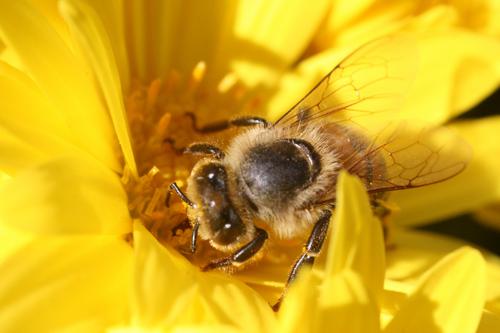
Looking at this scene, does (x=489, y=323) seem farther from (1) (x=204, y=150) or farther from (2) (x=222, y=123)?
(2) (x=222, y=123)

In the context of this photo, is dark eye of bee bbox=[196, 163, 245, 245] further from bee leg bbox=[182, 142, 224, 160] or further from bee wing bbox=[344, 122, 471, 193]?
bee wing bbox=[344, 122, 471, 193]

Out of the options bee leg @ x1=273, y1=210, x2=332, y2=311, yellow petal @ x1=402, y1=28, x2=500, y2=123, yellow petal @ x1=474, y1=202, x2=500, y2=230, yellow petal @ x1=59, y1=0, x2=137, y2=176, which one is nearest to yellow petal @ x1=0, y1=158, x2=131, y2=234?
yellow petal @ x1=59, y1=0, x2=137, y2=176

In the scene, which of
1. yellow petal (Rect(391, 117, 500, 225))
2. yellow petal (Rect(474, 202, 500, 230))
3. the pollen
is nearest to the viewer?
the pollen

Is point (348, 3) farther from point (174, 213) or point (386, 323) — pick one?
point (386, 323)

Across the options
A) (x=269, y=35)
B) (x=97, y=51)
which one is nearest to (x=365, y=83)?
(x=269, y=35)

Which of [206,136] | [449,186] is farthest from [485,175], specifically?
[206,136]

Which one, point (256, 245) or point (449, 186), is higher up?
point (256, 245)

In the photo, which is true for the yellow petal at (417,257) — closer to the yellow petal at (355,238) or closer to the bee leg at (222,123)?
the yellow petal at (355,238)

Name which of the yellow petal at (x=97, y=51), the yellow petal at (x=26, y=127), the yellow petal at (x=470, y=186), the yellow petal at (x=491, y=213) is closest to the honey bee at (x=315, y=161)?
the yellow petal at (x=97, y=51)
